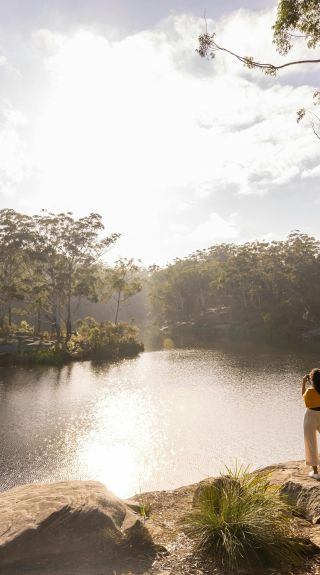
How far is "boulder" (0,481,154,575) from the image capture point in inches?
167

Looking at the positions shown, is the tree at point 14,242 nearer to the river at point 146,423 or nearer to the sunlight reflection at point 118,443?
the river at point 146,423

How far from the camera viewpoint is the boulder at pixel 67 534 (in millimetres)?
4250

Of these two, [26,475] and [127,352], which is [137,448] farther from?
[127,352]

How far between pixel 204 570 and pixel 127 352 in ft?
115

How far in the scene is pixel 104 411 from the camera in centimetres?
1878

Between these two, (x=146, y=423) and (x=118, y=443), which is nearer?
(x=118, y=443)

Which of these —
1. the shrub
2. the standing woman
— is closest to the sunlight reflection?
the standing woman

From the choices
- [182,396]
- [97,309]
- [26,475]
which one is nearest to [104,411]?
[182,396]

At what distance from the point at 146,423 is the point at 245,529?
12259 millimetres

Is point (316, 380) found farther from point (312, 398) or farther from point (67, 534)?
point (67, 534)

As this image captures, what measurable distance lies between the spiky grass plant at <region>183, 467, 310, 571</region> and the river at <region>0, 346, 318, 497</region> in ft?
6.24

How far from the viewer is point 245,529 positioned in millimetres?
4699

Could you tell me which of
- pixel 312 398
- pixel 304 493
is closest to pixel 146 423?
pixel 312 398

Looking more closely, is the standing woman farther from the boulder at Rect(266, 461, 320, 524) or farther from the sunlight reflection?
the sunlight reflection
